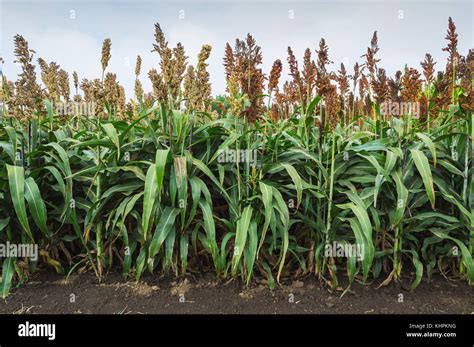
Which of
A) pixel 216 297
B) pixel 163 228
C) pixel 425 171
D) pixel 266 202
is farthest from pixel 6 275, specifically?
pixel 425 171

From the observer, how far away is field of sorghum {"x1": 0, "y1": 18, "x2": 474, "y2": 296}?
218 centimetres

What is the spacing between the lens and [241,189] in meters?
2.32

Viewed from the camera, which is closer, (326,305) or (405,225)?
(326,305)

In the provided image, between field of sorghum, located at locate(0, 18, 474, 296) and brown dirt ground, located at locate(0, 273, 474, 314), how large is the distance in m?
0.09

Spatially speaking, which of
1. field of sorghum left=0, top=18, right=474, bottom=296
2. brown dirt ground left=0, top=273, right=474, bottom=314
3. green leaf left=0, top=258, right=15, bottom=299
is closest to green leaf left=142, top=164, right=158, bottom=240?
field of sorghum left=0, top=18, right=474, bottom=296

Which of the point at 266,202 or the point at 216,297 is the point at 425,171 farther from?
the point at 216,297

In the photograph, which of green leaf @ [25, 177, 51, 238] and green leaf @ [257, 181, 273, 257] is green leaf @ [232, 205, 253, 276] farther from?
green leaf @ [25, 177, 51, 238]

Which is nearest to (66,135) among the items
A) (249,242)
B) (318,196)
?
(249,242)

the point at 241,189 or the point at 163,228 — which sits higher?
the point at 241,189

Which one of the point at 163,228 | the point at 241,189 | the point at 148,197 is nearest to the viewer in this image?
the point at 148,197

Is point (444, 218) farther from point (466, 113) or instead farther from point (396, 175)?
point (466, 113)

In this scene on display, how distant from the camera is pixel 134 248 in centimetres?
235

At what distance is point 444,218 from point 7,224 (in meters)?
3.02

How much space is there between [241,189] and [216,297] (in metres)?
0.73
